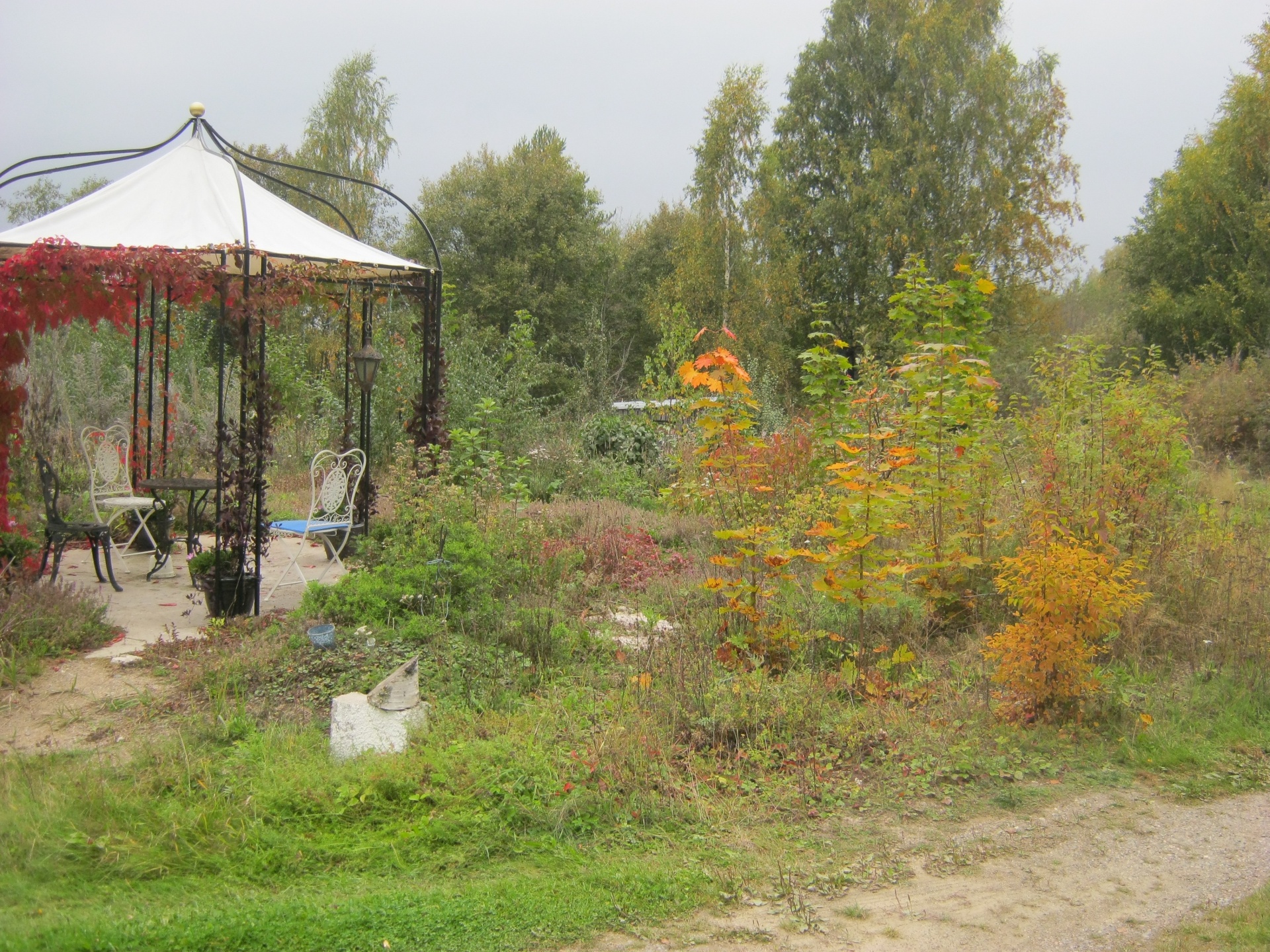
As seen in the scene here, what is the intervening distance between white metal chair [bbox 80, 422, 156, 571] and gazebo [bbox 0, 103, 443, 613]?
2.62 ft

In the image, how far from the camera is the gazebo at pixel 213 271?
5.98m

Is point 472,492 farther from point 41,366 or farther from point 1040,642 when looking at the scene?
point 41,366

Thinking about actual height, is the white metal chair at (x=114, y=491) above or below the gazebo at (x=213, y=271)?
below

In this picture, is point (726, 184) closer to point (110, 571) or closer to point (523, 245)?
point (523, 245)

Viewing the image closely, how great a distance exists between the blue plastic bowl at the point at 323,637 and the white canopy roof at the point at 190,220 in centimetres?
269

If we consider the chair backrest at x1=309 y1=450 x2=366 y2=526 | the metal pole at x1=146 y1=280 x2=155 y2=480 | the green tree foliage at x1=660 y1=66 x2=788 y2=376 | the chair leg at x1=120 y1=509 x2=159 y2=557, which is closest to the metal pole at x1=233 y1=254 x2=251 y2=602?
the chair backrest at x1=309 y1=450 x2=366 y2=526

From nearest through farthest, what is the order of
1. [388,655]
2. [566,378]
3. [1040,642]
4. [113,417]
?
[1040,642]
[388,655]
[113,417]
[566,378]

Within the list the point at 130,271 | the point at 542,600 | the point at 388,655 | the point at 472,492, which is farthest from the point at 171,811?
the point at 130,271

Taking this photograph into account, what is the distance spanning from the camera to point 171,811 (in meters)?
3.30

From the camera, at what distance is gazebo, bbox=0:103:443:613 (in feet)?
19.6

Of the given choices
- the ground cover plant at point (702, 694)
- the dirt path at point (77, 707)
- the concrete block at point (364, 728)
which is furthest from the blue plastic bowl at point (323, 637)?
the concrete block at point (364, 728)

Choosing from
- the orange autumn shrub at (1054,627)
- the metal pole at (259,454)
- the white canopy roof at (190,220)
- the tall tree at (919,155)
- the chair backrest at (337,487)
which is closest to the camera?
the orange autumn shrub at (1054,627)

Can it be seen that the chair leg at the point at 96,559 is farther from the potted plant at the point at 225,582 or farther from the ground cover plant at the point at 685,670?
the potted plant at the point at 225,582

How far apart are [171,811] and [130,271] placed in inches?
155
